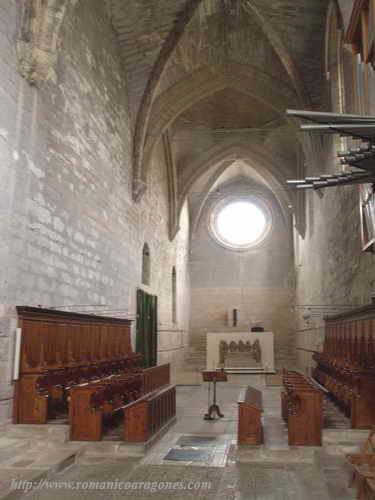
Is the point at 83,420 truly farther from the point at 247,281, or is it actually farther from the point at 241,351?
Answer: the point at 247,281

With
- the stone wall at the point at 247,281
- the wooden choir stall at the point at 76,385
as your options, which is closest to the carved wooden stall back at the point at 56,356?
the wooden choir stall at the point at 76,385

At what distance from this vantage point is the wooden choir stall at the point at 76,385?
523 cm

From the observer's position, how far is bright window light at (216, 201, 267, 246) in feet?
70.7

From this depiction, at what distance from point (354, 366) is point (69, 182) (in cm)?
537

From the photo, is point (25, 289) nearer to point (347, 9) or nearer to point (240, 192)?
point (347, 9)

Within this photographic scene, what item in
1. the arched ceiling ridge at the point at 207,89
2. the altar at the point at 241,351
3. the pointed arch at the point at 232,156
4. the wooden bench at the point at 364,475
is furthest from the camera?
the pointed arch at the point at 232,156

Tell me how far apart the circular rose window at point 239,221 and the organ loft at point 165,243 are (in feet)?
10.9

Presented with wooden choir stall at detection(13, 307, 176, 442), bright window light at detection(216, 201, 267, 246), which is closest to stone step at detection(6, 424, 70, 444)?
wooden choir stall at detection(13, 307, 176, 442)

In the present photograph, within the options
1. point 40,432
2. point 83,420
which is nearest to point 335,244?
point 83,420

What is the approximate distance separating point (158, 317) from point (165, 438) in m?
9.33

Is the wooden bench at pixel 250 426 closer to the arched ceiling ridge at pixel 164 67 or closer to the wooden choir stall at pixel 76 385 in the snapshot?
the wooden choir stall at pixel 76 385

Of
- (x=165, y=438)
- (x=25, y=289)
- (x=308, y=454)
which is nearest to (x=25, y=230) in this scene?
(x=25, y=289)

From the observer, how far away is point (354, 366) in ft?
18.9

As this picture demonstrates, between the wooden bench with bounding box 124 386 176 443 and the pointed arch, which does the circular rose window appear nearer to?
the pointed arch
